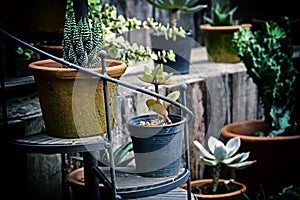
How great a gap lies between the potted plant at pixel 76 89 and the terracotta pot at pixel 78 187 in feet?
1.58

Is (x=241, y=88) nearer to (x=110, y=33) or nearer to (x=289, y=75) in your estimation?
(x=289, y=75)

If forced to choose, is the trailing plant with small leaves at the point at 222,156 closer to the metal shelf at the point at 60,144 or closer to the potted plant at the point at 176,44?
the potted plant at the point at 176,44

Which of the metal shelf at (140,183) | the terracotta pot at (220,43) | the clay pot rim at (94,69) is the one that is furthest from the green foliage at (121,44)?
the terracotta pot at (220,43)

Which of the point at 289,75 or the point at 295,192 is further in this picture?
the point at 289,75

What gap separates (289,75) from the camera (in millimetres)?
3166

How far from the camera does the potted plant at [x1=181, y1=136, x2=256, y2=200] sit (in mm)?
2693

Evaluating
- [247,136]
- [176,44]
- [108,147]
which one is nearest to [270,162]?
[247,136]

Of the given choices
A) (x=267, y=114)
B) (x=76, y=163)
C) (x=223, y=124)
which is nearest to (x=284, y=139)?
(x=267, y=114)

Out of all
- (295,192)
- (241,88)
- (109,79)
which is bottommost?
(295,192)

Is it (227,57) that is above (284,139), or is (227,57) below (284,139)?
above

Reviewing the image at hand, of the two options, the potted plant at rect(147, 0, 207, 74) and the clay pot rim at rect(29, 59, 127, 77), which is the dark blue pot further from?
the potted plant at rect(147, 0, 207, 74)

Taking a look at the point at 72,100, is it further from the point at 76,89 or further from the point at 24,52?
the point at 24,52

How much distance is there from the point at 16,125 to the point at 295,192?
1.28 metres

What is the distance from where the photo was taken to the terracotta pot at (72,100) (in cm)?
198
